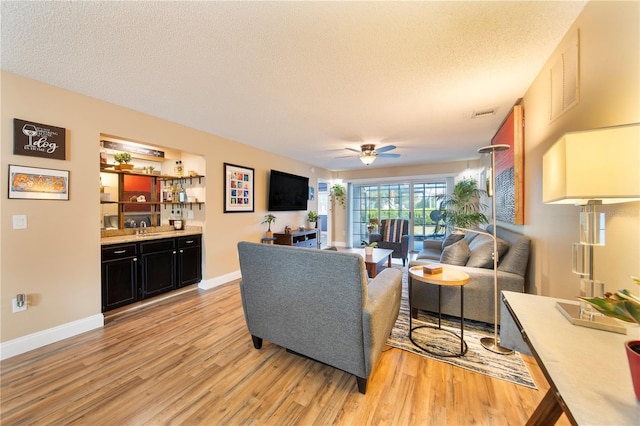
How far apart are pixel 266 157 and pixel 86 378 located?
3.99m

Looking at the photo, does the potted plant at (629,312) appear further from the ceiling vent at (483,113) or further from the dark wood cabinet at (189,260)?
the dark wood cabinet at (189,260)

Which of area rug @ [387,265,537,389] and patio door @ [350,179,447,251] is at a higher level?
patio door @ [350,179,447,251]

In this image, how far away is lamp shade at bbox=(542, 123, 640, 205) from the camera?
795 mm

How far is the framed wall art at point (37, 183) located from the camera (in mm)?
2064

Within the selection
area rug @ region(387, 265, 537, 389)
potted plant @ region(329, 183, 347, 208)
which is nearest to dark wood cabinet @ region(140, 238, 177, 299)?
area rug @ region(387, 265, 537, 389)

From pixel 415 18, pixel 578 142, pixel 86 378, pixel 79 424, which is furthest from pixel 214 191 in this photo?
pixel 578 142

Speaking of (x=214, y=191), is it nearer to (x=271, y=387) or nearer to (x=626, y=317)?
(x=271, y=387)

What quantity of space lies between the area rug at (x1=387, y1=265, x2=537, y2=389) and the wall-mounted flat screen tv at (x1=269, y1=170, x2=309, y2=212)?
3298 mm

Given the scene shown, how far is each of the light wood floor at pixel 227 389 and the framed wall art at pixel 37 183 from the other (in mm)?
1405

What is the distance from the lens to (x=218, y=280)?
3.91m

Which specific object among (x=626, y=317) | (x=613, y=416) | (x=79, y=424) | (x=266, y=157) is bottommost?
(x=79, y=424)

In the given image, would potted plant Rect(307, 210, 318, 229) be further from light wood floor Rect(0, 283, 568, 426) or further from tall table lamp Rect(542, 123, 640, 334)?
tall table lamp Rect(542, 123, 640, 334)

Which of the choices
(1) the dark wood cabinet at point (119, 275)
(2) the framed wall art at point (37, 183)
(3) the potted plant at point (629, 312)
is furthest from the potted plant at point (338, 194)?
(3) the potted plant at point (629, 312)

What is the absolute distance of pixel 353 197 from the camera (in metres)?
7.26
